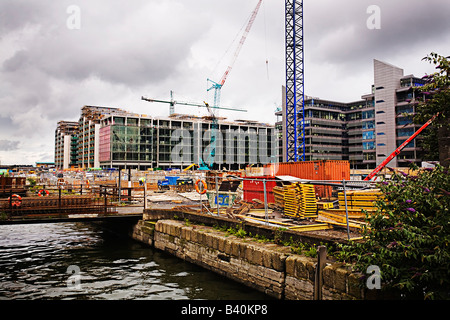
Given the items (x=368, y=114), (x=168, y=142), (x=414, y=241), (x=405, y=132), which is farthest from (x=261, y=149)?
(x=414, y=241)

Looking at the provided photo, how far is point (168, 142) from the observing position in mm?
130500

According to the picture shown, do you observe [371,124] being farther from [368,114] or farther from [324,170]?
[324,170]

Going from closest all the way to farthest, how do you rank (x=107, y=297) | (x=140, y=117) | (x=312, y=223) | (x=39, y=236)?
(x=107, y=297) < (x=312, y=223) < (x=39, y=236) < (x=140, y=117)

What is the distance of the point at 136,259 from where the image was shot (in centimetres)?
1356

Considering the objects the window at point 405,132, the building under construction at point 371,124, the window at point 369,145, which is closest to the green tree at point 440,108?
the building under construction at point 371,124

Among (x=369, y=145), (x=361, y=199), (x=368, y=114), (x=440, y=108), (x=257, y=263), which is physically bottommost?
(x=257, y=263)

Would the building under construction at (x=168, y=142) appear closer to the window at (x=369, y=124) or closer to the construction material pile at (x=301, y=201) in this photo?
the window at (x=369, y=124)

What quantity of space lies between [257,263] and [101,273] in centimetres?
572

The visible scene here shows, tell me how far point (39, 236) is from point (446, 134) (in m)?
19.5

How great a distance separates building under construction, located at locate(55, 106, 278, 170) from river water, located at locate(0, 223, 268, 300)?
95732 millimetres

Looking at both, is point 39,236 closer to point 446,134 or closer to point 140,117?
point 446,134

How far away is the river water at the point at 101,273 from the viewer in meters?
9.51

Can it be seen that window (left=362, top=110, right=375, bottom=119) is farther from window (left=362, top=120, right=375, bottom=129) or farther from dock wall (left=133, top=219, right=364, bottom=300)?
dock wall (left=133, top=219, right=364, bottom=300)
